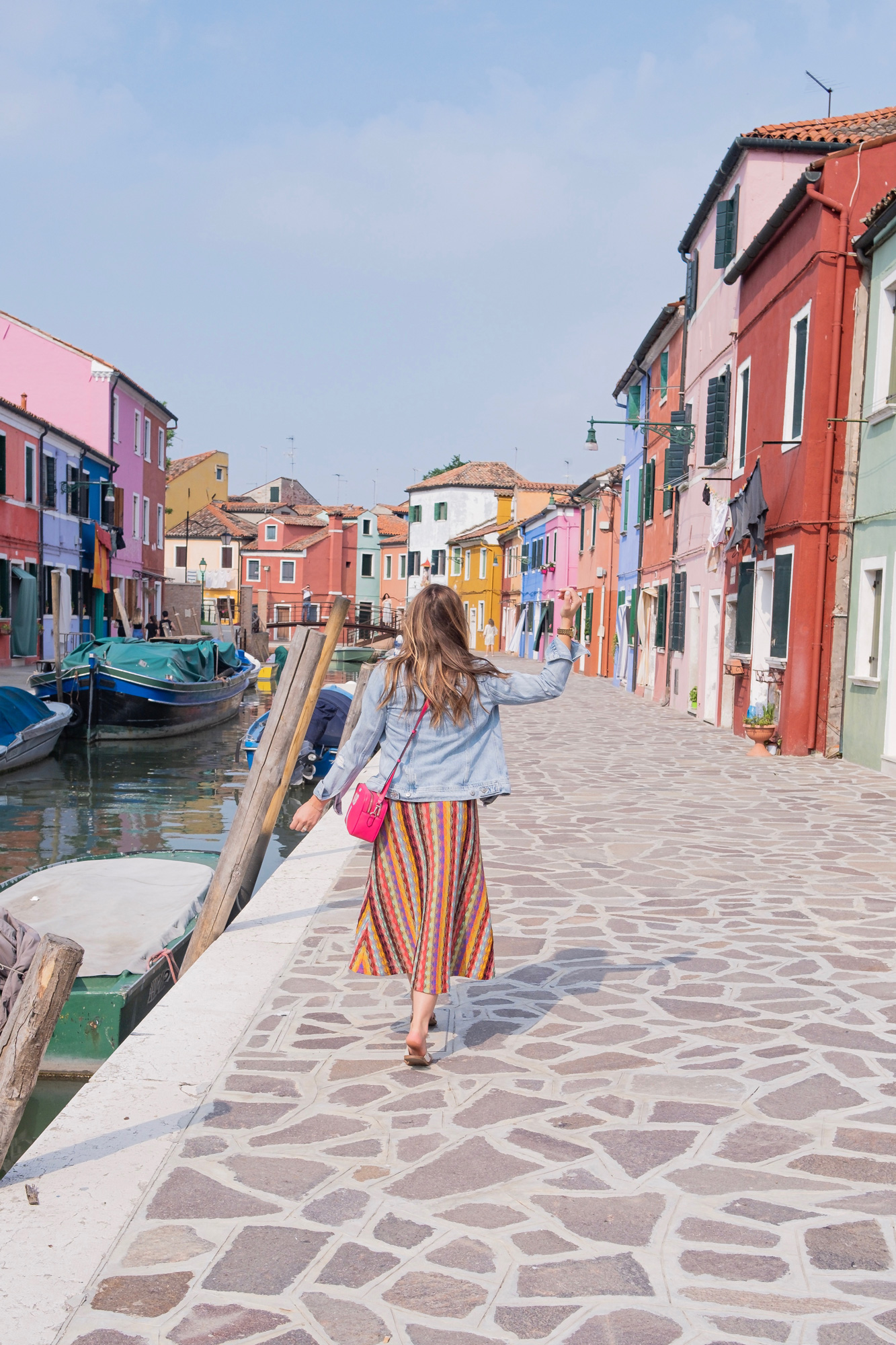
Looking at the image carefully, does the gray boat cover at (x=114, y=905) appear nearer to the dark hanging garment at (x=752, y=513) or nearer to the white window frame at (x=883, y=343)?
the white window frame at (x=883, y=343)

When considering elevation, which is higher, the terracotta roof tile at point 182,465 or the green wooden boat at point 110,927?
the terracotta roof tile at point 182,465

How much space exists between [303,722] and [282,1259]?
4551 mm

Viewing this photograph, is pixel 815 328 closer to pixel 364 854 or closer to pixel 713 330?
pixel 713 330

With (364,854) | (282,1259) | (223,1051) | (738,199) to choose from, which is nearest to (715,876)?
(364,854)

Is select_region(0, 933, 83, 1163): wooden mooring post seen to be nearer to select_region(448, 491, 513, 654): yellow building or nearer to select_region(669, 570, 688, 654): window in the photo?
select_region(669, 570, 688, 654): window

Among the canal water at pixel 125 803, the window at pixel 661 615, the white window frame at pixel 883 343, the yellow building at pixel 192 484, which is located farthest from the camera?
the yellow building at pixel 192 484

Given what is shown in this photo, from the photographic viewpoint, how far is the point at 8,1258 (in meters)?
2.89

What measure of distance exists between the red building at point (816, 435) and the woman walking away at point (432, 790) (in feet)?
34.9

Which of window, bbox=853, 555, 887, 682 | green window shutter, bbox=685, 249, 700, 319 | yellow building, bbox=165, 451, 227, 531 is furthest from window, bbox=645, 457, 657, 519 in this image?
yellow building, bbox=165, 451, 227, 531

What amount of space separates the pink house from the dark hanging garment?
24.6 meters

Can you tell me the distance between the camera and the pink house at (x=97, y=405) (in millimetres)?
37375

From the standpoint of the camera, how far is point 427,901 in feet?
13.7

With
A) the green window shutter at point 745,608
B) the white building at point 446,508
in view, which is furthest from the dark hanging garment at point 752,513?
the white building at point 446,508

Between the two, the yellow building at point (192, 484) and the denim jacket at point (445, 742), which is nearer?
the denim jacket at point (445, 742)
